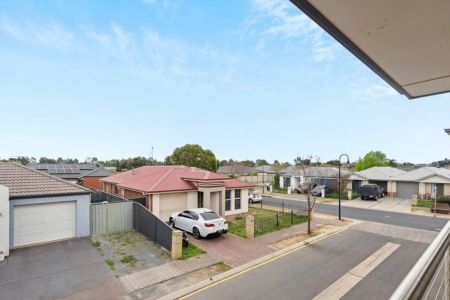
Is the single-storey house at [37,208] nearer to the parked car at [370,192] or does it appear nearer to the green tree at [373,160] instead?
the parked car at [370,192]

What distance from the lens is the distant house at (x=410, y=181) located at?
29.8m

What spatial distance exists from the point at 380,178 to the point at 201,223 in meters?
30.3

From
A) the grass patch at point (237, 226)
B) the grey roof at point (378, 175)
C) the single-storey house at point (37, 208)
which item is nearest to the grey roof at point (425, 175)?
the grey roof at point (378, 175)

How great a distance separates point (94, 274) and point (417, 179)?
116 ft

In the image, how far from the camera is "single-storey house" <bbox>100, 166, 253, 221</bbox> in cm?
1812

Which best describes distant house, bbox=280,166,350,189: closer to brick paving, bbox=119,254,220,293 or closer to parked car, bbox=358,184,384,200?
parked car, bbox=358,184,384,200

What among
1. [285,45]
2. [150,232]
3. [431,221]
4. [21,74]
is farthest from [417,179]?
[21,74]

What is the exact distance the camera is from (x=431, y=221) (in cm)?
2048

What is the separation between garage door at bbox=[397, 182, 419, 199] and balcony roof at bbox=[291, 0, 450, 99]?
3616 centimetres

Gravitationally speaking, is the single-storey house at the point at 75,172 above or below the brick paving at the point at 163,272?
above

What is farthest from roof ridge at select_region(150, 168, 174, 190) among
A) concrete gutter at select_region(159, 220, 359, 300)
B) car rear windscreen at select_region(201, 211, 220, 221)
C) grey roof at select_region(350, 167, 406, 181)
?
grey roof at select_region(350, 167, 406, 181)

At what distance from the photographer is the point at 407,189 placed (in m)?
33.3

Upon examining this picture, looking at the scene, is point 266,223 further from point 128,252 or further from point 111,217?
point 111,217

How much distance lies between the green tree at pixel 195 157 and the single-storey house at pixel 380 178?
22.3 meters
